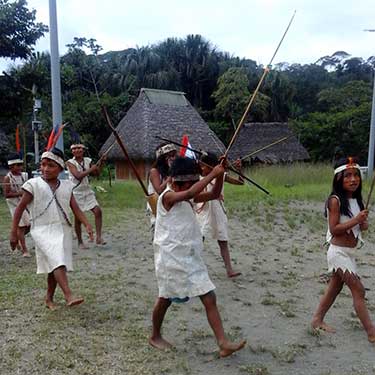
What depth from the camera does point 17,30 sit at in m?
16.5

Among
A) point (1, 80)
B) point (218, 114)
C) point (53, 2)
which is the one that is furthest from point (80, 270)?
point (218, 114)

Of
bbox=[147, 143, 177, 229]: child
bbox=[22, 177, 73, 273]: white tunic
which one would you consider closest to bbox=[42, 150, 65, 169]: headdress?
bbox=[22, 177, 73, 273]: white tunic

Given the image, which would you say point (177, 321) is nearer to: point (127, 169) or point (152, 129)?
point (152, 129)

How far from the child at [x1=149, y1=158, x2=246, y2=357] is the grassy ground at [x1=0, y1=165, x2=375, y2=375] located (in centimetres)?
26

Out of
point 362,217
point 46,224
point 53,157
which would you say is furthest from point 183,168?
point 46,224

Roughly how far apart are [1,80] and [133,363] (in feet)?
48.6

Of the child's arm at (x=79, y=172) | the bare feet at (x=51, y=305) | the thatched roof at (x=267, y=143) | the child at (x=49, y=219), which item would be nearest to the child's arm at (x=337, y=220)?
the child at (x=49, y=219)

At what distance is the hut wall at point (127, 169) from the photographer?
2556 centimetres

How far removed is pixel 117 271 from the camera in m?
6.23

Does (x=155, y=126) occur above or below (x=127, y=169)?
above

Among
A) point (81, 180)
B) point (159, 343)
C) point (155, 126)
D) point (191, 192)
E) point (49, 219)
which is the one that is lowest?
point (159, 343)

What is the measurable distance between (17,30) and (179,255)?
14.9 meters

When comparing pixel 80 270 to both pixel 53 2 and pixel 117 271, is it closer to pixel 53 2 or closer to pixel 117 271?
pixel 117 271

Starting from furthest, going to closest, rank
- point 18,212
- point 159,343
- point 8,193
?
point 8,193 → point 18,212 → point 159,343
